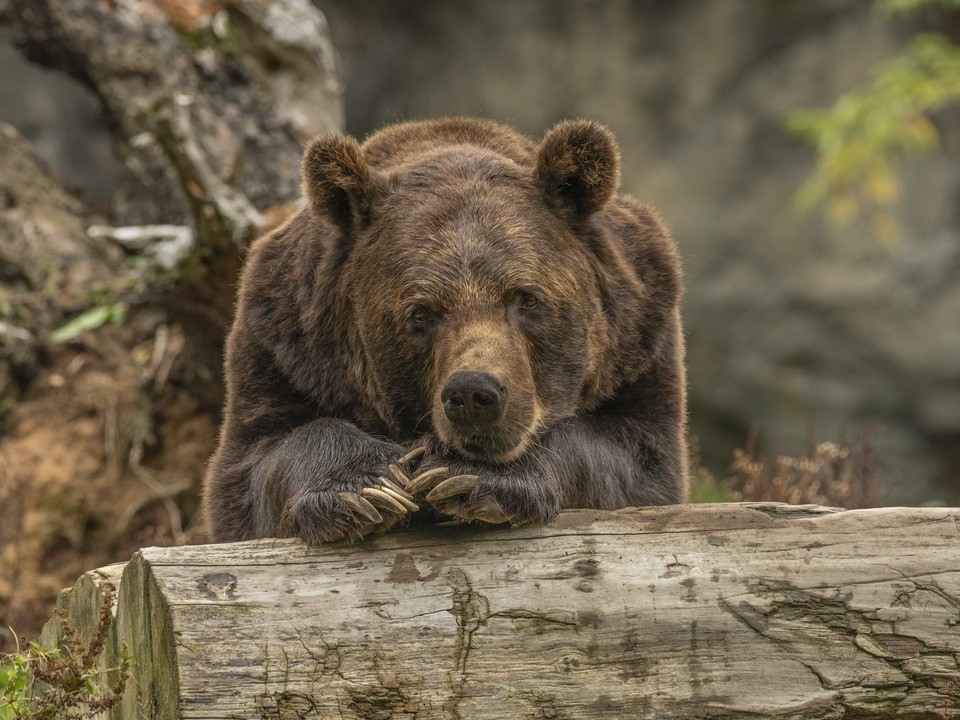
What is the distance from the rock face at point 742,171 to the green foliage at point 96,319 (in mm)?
5956

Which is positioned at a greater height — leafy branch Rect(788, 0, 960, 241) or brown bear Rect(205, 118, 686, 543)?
leafy branch Rect(788, 0, 960, 241)

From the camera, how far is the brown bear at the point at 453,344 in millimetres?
3652

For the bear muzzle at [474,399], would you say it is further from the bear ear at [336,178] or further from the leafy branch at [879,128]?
the leafy branch at [879,128]

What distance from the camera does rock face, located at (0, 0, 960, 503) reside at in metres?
13.0

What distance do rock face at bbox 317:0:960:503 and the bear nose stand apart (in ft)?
32.6

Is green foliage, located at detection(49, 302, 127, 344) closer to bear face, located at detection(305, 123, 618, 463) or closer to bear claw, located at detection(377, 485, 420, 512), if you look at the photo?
bear face, located at detection(305, 123, 618, 463)

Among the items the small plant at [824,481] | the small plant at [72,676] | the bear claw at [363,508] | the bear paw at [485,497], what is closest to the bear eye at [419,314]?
the bear paw at [485,497]

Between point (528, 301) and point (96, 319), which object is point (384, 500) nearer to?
point (528, 301)

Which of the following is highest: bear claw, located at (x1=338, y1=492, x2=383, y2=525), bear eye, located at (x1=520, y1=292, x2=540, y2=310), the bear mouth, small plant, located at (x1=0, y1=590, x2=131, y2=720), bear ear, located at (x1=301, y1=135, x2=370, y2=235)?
bear ear, located at (x1=301, y1=135, x2=370, y2=235)

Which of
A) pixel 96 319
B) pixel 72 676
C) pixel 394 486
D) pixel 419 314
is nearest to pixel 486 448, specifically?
pixel 394 486

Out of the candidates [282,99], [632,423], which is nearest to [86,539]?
[282,99]

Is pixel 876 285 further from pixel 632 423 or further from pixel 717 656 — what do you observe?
pixel 717 656

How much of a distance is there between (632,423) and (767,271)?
9414 mm

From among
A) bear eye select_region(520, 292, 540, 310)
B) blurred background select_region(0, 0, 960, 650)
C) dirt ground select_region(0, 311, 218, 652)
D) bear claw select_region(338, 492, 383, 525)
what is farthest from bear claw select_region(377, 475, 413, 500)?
blurred background select_region(0, 0, 960, 650)
